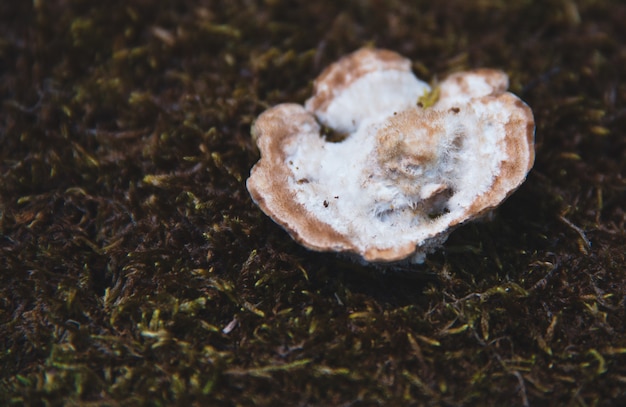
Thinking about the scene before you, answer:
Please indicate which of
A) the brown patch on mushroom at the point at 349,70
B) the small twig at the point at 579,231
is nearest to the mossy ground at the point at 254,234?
the small twig at the point at 579,231

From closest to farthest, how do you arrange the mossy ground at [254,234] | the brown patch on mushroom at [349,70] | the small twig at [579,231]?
the mossy ground at [254,234] → the small twig at [579,231] → the brown patch on mushroom at [349,70]

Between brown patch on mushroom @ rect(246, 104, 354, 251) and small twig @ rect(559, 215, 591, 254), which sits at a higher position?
brown patch on mushroom @ rect(246, 104, 354, 251)

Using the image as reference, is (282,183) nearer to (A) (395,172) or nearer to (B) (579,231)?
(A) (395,172)

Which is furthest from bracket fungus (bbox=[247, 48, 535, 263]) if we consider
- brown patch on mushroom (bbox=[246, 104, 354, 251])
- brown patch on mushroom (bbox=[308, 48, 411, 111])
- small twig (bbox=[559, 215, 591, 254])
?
small twig (bbox=[559, 215, 591, 254])

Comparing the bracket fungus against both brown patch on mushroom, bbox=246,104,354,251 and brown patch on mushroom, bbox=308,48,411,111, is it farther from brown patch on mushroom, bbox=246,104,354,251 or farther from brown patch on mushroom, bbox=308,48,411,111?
brown patch on mushroom, bbox=308,48,411,111

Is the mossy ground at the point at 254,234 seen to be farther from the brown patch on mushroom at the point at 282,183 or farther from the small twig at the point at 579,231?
the brown patch on mushroom at the point at 282,183

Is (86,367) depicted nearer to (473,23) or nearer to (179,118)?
(179,118)

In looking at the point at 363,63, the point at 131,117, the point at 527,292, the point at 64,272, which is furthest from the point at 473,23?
the point at 64,272
